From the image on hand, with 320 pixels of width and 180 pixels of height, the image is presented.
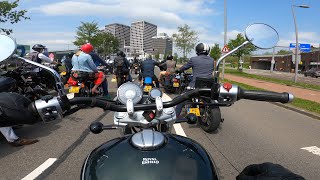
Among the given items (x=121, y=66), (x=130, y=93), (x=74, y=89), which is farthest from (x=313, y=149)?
(x=121, y=66)

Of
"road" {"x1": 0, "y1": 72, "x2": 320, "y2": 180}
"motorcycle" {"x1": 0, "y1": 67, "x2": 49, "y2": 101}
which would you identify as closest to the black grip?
"road" {"x1": 0, "y1": 72, "x2": 320, "y2": 180}

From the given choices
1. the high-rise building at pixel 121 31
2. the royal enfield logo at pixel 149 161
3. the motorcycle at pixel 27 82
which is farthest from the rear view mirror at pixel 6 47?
the high-rise building at pixel 121 31

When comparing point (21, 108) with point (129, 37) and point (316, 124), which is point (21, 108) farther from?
point (129, 37)

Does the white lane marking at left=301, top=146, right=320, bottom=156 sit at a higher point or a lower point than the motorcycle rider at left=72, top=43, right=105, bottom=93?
lower

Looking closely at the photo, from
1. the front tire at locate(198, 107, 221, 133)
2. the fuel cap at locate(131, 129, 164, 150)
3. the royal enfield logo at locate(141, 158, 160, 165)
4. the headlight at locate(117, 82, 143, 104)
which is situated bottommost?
the front tire at locate(198, 107, 221, 133)

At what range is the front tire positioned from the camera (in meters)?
5.99

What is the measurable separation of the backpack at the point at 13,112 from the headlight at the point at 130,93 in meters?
0.59

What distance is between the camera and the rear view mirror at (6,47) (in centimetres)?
209

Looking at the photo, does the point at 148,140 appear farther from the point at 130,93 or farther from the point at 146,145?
the point at 130,93

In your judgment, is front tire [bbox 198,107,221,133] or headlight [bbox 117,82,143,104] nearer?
headlight [bbox 117,82,143,104]

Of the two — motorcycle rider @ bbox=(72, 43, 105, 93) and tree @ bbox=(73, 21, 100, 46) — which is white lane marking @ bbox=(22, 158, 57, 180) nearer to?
motorcycle rider @ bbox=(72, 43, 105, 93)

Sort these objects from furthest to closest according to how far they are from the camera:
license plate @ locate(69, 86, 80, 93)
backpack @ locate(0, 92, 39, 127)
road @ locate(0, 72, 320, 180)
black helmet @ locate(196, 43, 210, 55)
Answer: license plate @ locate(69, 86, 80, 93), black helmet @ locate(196, 43, 210, 55), road @ locate(0, 72, 320, 180), backpack @ locate(0, 92, 39, 127)

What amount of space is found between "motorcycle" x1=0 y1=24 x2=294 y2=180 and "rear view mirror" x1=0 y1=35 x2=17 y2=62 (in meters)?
0.01

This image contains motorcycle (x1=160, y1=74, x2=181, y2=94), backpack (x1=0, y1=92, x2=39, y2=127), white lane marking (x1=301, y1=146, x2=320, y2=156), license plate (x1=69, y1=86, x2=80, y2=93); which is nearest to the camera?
backpack (x1=0, y1=92, x2=39, y2=127)
